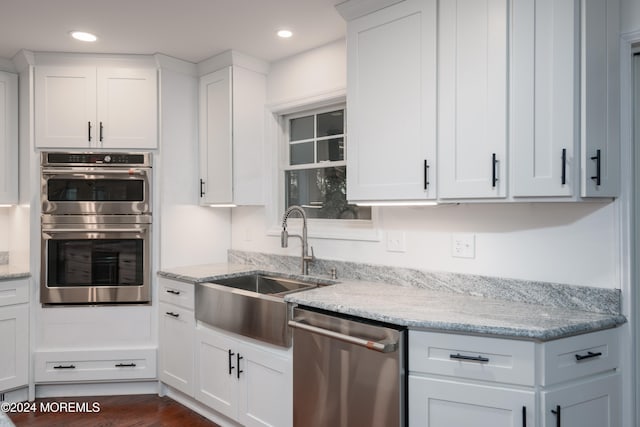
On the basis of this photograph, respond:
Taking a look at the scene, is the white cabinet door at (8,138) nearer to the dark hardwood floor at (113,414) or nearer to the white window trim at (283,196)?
the dark hardwood floor at (113,414)

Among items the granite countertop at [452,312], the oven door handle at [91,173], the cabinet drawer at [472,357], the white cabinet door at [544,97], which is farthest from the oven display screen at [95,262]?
the white cabinet door at [544,97]

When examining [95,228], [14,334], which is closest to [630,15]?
[95,228]

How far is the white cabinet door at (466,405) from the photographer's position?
5.13ft

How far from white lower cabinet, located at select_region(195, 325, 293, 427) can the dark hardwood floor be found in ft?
0.76

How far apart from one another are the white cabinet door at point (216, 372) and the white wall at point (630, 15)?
94.7 inches

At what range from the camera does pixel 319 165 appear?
3092 mm

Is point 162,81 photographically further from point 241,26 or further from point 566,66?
point 566,66

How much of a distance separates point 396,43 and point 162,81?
1.84m

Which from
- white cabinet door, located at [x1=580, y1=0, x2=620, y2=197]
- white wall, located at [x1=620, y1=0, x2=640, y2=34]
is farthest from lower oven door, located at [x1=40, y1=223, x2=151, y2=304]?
white wall, located at [x1=620, y1=0, x2=640, y2=34]

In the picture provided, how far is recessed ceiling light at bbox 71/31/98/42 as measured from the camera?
2756 mm

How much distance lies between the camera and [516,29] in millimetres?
1764

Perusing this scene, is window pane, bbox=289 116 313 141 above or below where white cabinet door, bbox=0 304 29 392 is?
above

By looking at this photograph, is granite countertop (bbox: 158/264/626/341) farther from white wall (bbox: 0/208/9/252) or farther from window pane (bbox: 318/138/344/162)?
white wall (bbox: 0/208/9/252)

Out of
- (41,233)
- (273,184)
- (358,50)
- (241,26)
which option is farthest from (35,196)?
(358,50)
